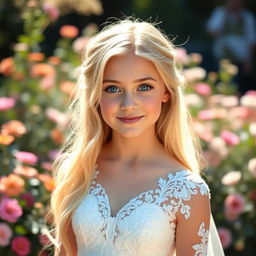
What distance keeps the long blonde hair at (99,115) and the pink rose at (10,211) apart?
0.85 meters

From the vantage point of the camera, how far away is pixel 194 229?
9.55ft

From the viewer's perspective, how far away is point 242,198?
4520 mm

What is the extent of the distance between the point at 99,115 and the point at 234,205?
1555 millimetres

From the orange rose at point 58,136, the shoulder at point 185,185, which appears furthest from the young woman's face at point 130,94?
the orange rose at point 58,136

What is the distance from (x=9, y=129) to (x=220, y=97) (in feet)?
5.69

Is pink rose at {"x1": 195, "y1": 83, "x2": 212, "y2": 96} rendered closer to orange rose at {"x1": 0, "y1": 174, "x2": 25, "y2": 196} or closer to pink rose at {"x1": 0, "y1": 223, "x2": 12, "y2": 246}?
orange rose at {"x1": 0, "y1": 174, "x2": 25, "y2": 196}

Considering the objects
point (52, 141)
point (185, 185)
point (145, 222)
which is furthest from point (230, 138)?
point (145, 222)

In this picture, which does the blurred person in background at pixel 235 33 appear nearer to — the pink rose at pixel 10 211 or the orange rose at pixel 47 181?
the orange rose at pixel 47 181

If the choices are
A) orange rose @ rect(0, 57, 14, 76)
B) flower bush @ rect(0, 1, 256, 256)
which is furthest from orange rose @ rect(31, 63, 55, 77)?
orange rose @ rect(0, 57, 14, 76)

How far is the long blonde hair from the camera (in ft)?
9.83

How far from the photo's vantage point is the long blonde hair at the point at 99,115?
3.00 m

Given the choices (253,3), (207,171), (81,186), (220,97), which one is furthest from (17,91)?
(253,3)

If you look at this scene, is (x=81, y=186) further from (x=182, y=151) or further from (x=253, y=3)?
(x=253, y=3)

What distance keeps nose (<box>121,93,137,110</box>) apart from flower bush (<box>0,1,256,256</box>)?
1337 millimetres
